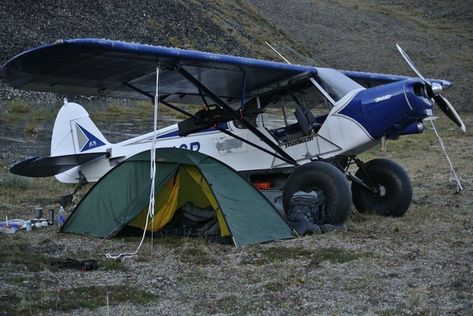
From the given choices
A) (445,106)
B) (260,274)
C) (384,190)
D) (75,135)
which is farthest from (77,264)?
(445,106)

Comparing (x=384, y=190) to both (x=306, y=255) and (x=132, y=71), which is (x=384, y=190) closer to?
(x=306, y=255)

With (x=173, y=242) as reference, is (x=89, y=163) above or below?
above

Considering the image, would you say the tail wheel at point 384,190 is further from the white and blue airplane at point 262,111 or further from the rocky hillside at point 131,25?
the rocky hillside at point 131,25

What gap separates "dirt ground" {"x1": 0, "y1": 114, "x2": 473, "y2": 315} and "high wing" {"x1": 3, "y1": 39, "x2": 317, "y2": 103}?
90.0 inches

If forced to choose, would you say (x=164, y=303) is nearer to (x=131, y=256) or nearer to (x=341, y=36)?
(x=131, y=256)

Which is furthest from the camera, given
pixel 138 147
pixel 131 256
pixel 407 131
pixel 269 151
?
pixel 138 147

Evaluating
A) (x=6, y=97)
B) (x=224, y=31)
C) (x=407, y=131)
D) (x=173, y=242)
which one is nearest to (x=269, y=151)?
(x=407, y=131)

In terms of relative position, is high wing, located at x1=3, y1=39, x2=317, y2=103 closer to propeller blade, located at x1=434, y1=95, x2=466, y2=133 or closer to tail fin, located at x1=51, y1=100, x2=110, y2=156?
tail fin, located at x1=51, y1=100, x2=110, y2=156

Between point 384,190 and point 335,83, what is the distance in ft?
6.42

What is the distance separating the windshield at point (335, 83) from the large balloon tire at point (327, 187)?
4.99 ft

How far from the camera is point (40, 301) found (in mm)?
6586

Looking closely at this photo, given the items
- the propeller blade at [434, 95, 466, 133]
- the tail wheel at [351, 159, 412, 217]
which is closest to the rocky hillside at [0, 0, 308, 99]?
the tail wheel at [351, 159, 412, 217]

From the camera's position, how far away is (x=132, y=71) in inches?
436

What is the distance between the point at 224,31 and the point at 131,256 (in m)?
39.1
